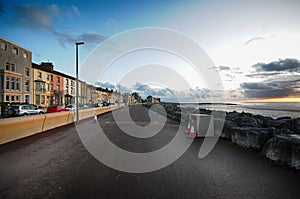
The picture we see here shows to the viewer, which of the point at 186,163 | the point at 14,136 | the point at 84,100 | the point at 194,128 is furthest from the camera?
the point at 84,100

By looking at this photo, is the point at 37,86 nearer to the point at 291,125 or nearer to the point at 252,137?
the point at 252,137

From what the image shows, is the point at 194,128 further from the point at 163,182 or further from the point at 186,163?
the point at 163,182

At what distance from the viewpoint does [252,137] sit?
6039mm

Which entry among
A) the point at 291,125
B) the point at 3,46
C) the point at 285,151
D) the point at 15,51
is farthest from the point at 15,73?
the point at 291,125

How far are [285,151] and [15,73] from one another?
1692 inches

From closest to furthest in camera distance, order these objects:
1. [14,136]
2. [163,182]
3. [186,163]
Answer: [163,182]
[186,163]
[14,136]

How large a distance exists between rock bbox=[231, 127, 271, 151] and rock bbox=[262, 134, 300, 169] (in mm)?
519

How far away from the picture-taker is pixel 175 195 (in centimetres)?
323

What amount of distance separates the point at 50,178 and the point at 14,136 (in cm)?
557

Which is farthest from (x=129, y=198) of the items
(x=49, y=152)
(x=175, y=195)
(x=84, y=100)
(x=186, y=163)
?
(x=84, y=100)

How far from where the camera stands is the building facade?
31578mm

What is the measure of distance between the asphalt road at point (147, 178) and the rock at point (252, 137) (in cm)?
39

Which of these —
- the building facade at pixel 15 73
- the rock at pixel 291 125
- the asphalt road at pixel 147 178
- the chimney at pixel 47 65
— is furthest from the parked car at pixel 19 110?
the chimney at pixel 47 65

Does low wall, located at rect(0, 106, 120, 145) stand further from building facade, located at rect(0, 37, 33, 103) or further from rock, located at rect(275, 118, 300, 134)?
building facade, located at rect(0, 37, 33, 103)
